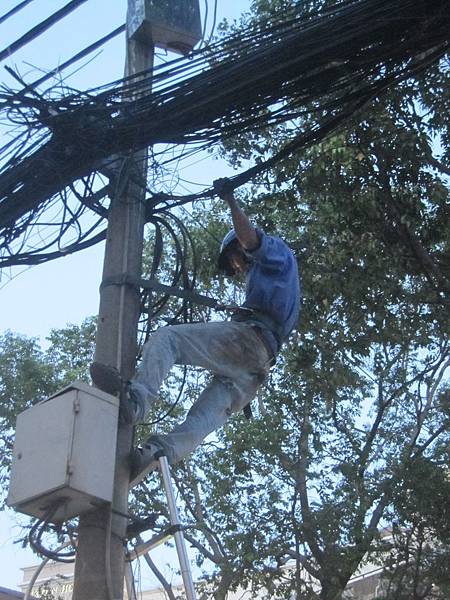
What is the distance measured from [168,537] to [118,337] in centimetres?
92

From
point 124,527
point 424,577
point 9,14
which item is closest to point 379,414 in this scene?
point 424,577

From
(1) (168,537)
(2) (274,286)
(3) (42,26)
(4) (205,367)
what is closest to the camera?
(1) (168,537)

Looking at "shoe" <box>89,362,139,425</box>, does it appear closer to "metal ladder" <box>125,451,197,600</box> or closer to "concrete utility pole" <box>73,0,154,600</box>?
"concrete utility pole" <box>73,0,154,600</box>

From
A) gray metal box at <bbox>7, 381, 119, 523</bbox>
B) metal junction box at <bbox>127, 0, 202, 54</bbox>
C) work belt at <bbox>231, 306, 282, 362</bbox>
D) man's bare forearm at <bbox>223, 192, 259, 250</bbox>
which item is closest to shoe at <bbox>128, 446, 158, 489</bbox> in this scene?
gray metal box at <bbox>7, 381, 119, 523</bbox>

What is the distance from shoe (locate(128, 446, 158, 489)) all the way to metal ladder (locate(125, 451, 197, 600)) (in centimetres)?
3

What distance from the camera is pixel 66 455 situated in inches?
141

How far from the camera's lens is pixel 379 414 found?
1246 centimetres

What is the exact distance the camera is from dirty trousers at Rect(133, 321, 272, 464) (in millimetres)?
4082

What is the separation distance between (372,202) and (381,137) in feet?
1.70

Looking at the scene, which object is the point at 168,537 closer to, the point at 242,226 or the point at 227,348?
the point at 227,348

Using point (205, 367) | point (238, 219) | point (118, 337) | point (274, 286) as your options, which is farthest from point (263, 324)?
point (118, 337)

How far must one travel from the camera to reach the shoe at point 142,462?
397 cm

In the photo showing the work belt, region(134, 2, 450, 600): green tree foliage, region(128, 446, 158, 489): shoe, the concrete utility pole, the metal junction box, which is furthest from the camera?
region(134, 2, 450, 600): green tree foliage

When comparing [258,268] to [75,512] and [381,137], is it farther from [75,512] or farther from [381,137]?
[381,137]
